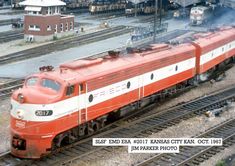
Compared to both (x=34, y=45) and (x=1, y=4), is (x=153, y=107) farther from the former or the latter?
(x=1, y=4)

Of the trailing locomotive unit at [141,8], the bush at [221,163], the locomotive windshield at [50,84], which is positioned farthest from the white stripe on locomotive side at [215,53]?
the trailing locomotive unit at [141,8]

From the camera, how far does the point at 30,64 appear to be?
35.8 meters

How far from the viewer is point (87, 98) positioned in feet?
60.2

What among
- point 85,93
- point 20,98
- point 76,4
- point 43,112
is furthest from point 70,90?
point 76,4

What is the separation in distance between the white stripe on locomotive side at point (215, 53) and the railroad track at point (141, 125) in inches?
89.9

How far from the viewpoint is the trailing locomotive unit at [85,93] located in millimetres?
16672

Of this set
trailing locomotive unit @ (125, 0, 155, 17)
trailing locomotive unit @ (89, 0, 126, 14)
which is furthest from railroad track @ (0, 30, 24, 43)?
trailing locomotive unit @ (125, 0, 155, 17)

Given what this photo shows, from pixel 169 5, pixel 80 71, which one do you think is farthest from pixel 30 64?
pixel 169 5

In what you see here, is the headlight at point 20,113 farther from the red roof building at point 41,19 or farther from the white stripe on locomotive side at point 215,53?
the red roof building at point 41,19

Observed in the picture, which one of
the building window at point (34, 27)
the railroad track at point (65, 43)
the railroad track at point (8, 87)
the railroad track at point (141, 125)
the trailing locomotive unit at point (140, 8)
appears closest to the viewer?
the railroad track at point (141, 125)

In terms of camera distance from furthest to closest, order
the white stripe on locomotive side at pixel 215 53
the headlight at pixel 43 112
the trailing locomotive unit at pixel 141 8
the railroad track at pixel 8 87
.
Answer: the trailing locomotive unit at pixel 141 8, the white stripe on locomotive side at pixel 215 53, the railroad track at pixel 8 87, the headlight at pixel 43 112

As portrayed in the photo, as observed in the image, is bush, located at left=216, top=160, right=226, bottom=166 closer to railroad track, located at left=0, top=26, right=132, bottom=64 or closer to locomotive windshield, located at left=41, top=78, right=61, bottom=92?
locomotive windshield, located at left=41, top=78, right=61, bottom=92

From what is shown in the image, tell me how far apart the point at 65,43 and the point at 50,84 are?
28391 mm

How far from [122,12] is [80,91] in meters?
58.6
